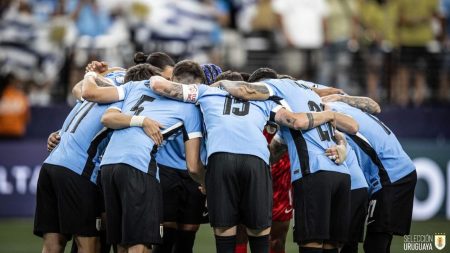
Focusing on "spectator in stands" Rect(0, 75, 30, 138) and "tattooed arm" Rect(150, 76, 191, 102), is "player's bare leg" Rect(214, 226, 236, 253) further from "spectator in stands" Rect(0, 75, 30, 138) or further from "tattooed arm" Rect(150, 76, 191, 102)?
"spectator in stands" Rect(0, 75, 30, 138)

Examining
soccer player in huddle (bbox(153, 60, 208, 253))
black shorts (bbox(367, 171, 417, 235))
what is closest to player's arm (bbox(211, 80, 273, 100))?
soccer player in huddle (bbox(153, 60, 208, 253))

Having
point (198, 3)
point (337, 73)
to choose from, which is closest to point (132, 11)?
point (198, 3)

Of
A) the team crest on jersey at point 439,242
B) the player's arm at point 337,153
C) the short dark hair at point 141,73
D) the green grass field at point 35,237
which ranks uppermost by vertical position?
the short dark hair at point 141,73

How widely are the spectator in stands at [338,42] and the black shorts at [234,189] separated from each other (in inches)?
345

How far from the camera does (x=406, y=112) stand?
17812 mm

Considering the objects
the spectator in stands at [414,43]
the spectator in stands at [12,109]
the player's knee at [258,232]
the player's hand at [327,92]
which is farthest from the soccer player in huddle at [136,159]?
the spectator in stands at [414,43]

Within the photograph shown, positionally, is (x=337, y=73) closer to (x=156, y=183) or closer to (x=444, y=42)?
(x=444, y=42)

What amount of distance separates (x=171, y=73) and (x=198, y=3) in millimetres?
8142

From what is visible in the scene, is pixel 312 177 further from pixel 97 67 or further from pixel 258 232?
pixel 97 67

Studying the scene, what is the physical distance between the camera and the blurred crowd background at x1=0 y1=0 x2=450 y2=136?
1733 centimetres

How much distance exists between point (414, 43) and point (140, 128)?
419 inches

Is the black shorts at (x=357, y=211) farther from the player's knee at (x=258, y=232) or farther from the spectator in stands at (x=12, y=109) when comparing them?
the spectator in stands at (x=12, y=109)

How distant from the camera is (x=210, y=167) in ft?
29.9

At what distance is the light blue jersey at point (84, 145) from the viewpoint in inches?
381
